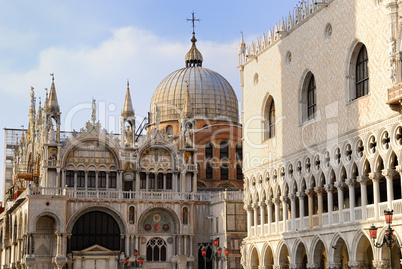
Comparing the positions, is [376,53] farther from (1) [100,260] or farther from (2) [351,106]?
(1) [100,260]

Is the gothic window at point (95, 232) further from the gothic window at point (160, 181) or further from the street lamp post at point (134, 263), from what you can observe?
the gothic window at point (160, 181)

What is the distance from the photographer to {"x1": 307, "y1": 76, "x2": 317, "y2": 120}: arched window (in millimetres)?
33688

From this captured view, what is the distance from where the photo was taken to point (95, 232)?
1843 inches

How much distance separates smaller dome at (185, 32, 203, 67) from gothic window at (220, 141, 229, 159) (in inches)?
372

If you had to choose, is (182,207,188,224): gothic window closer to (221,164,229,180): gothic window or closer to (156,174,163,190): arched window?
(156,174,163,190): arched window

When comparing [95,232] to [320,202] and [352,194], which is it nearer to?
[320,202]

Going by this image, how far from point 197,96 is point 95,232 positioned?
16.6 m

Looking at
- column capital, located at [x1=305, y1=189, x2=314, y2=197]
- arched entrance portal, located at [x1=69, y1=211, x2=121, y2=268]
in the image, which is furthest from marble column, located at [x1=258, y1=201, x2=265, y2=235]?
arched entrance portal, located at [x1=69, y1=211, x2=121, y2=268]

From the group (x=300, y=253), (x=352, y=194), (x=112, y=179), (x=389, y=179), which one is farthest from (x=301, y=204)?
(x=112, y=179)

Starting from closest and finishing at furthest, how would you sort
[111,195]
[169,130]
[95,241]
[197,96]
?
[95,241] → [111,195] → [169,130] → [197,96]

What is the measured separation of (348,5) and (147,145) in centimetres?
2250

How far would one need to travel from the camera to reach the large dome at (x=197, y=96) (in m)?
58.7

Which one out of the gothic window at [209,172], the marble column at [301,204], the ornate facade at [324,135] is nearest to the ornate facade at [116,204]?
the gothic window at [209,172]

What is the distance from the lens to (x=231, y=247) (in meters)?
45.0
